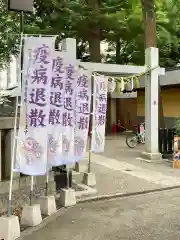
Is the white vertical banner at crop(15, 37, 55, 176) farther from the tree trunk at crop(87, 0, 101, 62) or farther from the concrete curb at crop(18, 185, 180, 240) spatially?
the tree trunk at crop(87, 0, 101, 62)

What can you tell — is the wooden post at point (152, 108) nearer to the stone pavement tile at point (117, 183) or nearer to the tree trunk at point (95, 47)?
the stone pavement tile at point (117, 183)

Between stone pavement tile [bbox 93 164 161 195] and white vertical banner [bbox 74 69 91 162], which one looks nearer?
white vertical banner [bbox 74 69 91 162]

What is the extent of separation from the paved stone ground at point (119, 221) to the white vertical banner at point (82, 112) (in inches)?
46.8

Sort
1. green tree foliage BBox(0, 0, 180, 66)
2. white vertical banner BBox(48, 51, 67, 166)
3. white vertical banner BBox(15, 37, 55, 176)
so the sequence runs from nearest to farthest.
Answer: white vertical banner BBox(15, 37, 55, 176), white vertical banner BBox(48, 51, 67, 166), green tree foliage BBox(0, 0, 180, 66)

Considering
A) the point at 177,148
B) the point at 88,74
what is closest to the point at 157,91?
the point at 177,148

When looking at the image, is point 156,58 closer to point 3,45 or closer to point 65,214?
point 3,45

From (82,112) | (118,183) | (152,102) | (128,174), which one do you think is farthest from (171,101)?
(82,112)

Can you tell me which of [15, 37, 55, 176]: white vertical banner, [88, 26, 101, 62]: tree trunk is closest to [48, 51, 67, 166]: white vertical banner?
[15, 37, 55, 176]: white vertical banner

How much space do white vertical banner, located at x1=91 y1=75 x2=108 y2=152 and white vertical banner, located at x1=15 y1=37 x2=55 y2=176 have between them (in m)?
3.13

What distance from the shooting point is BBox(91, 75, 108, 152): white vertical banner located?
31.6 ft

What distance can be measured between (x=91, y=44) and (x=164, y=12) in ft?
14.8

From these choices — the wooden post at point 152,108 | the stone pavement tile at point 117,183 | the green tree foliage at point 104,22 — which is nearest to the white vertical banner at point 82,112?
the stone pavement tile at point 117,183

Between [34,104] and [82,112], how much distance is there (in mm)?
2157

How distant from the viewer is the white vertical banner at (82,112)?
8.30m
